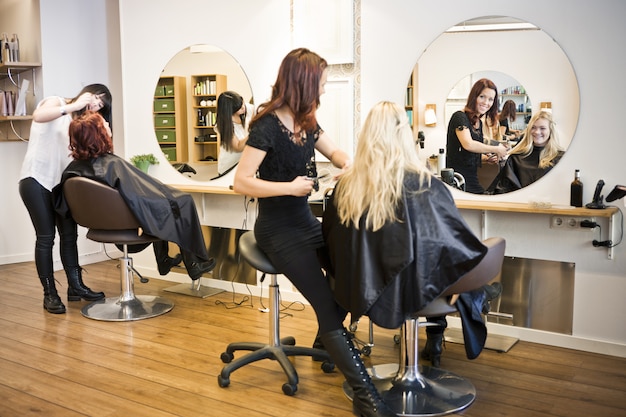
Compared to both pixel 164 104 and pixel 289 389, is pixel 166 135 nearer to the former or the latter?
pixel 164 104

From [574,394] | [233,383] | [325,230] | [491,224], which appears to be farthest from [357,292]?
[491,224]

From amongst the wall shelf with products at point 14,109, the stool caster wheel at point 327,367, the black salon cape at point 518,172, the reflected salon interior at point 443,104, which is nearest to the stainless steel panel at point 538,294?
the reflected salon interior at point 443,104

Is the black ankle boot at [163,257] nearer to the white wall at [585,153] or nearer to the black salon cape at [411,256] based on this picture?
the white wall at [585,153]

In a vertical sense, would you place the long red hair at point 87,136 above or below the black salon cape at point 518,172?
above

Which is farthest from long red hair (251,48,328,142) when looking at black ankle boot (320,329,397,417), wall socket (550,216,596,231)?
wall socket (550,216,596,231)

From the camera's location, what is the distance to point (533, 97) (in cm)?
314

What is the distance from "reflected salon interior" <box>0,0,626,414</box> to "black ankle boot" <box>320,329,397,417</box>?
1.16m

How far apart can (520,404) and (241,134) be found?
242 cm

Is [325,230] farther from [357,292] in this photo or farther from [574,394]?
[574,394]

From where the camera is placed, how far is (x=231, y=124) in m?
4.17

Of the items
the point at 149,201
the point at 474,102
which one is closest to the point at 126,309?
the point at 149,201

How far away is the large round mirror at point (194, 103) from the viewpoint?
13.8ft

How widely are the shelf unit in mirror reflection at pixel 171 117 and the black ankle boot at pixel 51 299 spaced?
3.86 ft

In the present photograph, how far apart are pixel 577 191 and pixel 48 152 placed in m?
2.89
